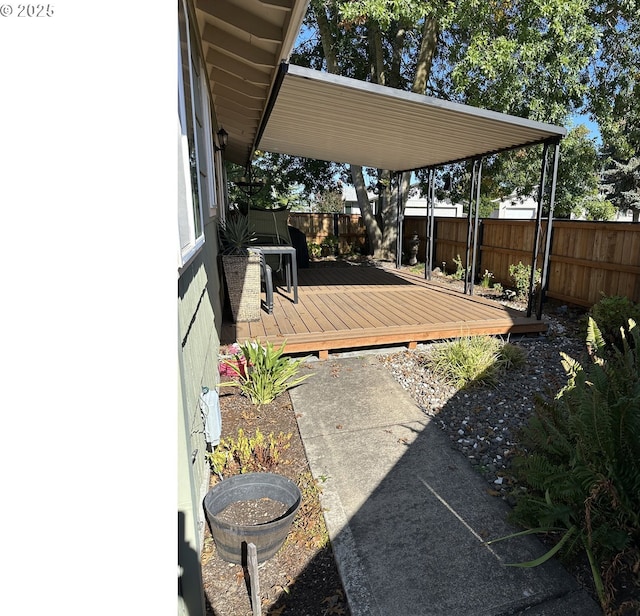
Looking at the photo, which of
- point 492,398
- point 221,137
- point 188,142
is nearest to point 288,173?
point 221,137

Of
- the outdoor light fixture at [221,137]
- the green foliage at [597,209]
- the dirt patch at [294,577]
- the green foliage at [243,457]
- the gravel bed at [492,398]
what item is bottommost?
the dirt patch at [294,577]

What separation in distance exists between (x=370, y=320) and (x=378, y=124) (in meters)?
2.01

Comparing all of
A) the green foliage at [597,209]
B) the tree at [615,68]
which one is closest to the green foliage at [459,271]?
the tree at [615,68]

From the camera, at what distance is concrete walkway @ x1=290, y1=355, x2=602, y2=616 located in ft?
5.46

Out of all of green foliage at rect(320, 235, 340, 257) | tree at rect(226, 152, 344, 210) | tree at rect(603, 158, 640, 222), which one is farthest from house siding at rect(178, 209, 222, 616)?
tree at rect(603, 158, 640, 222)

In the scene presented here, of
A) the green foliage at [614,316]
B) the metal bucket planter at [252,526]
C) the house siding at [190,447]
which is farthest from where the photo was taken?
the green foliage at [614,316]

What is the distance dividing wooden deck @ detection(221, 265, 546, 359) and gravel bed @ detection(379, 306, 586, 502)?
241 millimetres

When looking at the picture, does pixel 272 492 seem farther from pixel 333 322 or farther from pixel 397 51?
pixel 397 51

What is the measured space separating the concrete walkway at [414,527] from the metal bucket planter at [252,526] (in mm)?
267

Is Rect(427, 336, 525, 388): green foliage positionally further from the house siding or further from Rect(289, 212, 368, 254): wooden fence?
Rect(289, 212, 368, 254): wooden fence

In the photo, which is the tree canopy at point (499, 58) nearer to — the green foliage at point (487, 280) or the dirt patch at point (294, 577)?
the green foliage at point (487, 280)

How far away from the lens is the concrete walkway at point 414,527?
5.46ft
